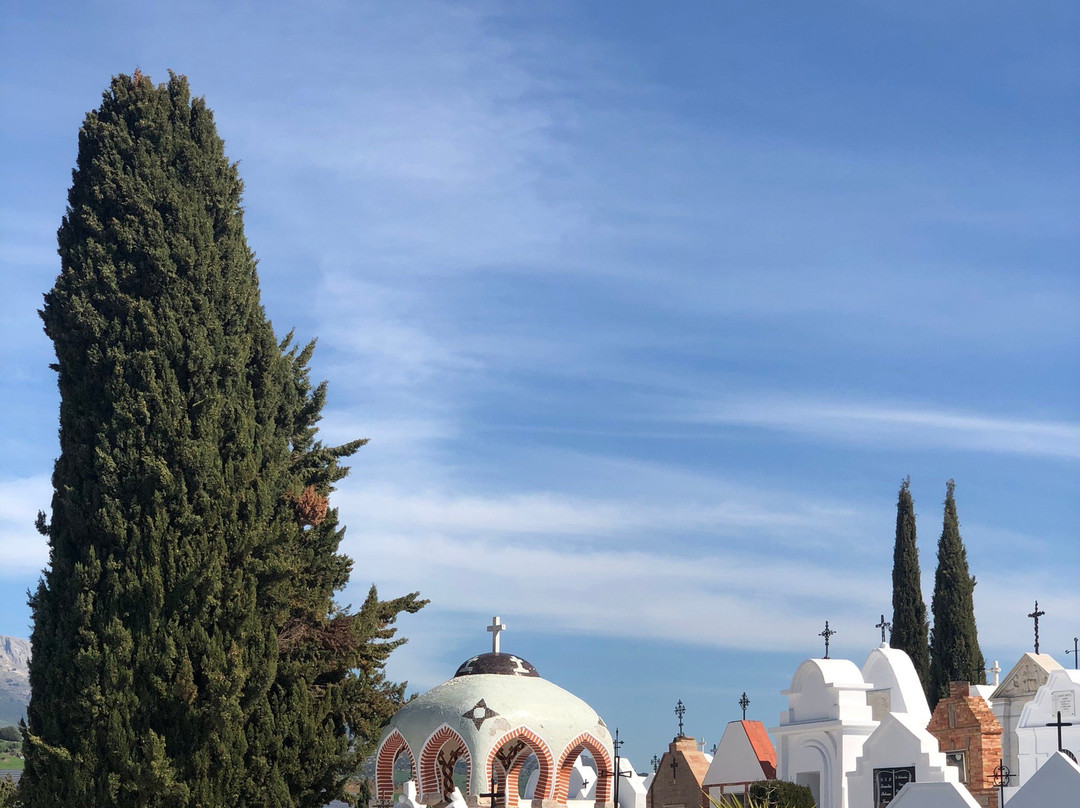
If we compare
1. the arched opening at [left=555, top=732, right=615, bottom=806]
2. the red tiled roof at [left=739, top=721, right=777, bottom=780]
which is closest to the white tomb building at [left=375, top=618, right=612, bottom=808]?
the arched opening at [left=555, top=732, right=615, bottom=806]

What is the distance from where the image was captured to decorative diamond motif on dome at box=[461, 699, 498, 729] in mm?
22406

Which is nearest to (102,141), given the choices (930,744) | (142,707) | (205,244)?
(205,244)

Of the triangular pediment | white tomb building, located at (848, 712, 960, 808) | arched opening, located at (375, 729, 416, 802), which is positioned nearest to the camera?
white tomb building, located at (848, 712, 960, 808)

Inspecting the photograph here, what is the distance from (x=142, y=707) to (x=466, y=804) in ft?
18.5

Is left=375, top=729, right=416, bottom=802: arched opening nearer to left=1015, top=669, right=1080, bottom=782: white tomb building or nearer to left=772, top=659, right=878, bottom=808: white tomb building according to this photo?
left=772, top=659, right=878, bottom=808: white tomb building

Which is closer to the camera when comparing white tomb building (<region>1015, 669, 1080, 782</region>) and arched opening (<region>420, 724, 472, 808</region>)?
arched opening (<region>420, 724, 472, 808</region>)

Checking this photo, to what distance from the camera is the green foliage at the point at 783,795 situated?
24.2 m

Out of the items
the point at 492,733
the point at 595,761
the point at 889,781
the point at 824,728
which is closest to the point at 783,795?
the point at 824,728

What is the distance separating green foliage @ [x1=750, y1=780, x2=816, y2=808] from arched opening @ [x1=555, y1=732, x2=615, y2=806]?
2784 mm

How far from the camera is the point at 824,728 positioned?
2516cm

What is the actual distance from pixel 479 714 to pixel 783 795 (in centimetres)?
611

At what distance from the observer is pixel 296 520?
25.6 m

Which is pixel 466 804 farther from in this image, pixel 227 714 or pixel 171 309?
pixel 171 309

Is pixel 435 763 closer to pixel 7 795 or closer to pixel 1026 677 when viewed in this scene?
pixel 7 795
